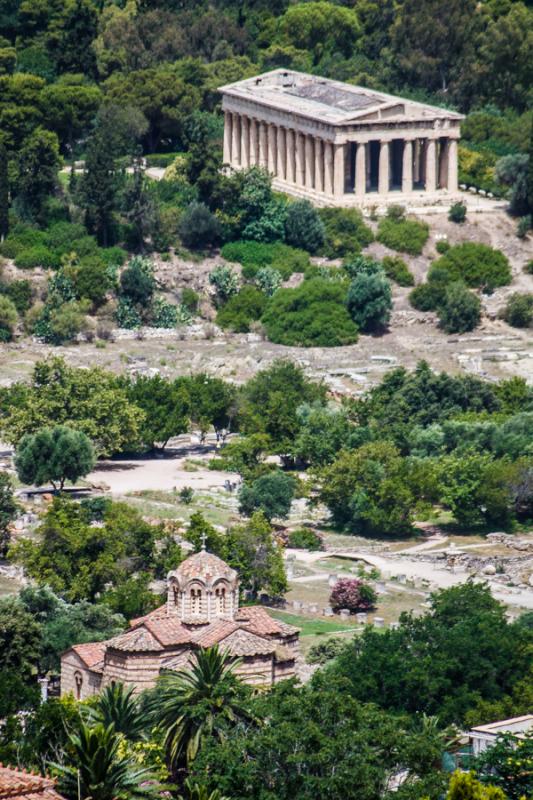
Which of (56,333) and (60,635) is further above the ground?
(60,635)

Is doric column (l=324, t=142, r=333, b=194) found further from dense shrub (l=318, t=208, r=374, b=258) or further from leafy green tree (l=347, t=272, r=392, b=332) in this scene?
leafy green tree (l=347, t=272, r=392, b=332)

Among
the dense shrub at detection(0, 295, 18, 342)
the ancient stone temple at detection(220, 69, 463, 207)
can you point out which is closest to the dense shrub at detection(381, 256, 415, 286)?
the ancient stone temple at detection(220, 69, 463, 207)

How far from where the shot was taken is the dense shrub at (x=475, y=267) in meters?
186

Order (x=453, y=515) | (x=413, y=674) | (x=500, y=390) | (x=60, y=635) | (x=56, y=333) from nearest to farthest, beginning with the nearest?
(x=413, y=674) → (x=60, y=635) → (x=453, y=515) → (x=500, y=390) → (x=56, y=333)

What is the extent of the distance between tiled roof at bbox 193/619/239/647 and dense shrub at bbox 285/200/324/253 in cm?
7730

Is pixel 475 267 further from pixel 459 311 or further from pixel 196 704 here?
pixel 196 704

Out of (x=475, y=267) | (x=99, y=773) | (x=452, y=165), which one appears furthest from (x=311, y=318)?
(x=99, y=773)

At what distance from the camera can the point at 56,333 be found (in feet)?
582

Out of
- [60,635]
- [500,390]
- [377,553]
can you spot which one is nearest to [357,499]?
[377,553]

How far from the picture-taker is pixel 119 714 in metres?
101

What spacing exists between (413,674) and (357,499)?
117ft

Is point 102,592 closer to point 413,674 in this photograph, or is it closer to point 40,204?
point 413,674

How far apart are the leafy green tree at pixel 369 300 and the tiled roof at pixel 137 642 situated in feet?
226

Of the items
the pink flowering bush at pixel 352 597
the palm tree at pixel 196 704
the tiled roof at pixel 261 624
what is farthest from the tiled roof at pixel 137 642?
the pink flowering bush at pixel 352 597
